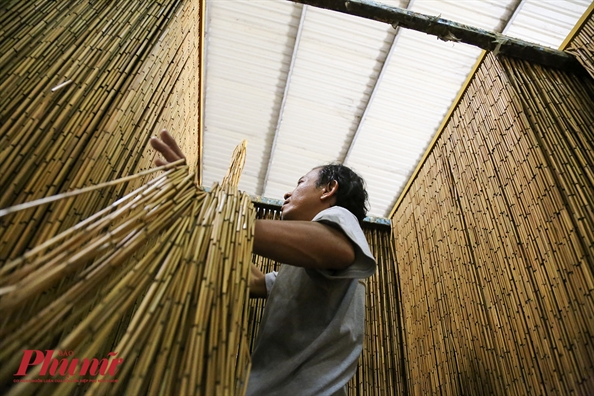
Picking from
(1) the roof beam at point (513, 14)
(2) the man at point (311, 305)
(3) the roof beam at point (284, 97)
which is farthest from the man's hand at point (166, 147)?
(1) the roof beam at point (513, 14)

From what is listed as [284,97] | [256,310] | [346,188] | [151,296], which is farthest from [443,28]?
[284,97]

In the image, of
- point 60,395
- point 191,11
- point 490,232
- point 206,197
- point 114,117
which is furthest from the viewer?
point 191,11

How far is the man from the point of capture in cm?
79

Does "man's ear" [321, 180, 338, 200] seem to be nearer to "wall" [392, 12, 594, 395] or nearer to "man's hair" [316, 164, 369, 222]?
"man's hair" [316, 164, 369, 222]

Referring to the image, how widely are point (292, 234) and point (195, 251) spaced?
220 mm

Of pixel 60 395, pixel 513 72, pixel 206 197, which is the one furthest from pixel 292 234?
pixel 513 72

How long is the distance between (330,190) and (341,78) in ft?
6.37

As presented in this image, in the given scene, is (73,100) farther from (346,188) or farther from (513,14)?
(513,14)

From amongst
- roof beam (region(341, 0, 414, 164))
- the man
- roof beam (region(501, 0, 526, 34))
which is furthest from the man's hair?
roof beam (region(501, 0, 526, 34))

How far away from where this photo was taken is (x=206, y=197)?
742 mm

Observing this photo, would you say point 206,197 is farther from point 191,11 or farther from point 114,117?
point 191,11

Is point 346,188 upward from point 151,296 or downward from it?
upward

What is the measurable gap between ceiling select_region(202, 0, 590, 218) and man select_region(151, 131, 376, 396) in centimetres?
215

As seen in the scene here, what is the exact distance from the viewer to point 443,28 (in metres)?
1.54
